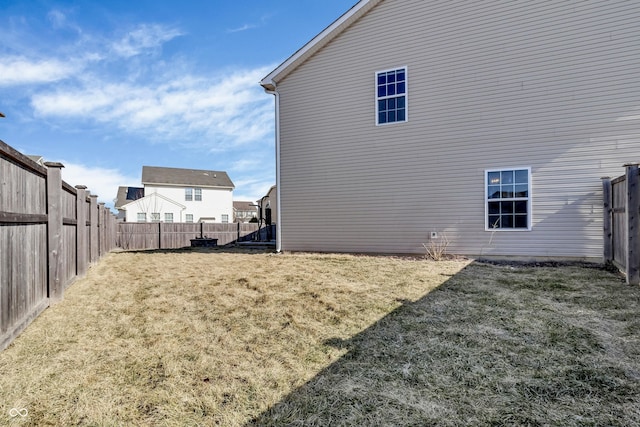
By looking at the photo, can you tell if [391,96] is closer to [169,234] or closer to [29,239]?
[29,239]

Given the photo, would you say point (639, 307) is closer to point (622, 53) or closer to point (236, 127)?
point (622, 53)

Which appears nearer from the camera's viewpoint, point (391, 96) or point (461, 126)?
point (461, 126)

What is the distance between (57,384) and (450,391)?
2837 millimetres

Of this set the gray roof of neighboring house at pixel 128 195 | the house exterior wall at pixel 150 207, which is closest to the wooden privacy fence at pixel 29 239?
the house exterior wall at pixel 150 207

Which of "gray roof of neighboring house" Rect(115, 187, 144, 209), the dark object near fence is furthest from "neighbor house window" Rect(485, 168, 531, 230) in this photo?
"gray roof of neighboring house" Rect(115, 187, 144, 209)

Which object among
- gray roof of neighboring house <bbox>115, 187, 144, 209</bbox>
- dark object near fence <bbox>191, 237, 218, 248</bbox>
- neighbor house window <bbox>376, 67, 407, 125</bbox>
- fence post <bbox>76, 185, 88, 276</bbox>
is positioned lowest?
dark object near fence <bbox>191, 237, 218, 248</bbox>

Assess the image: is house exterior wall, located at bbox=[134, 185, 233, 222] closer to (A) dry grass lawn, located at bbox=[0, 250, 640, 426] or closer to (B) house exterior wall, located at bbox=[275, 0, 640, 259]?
(B) house exterior wall, located at bbox=[275, 0, 640, 259]

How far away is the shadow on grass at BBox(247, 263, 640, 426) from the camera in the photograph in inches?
85.4

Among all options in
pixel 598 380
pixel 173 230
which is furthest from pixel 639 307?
pixel 173 230

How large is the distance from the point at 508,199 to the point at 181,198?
93.1ft

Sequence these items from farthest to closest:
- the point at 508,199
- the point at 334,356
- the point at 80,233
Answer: the point at 508,199 < the point at 80,233 < the point at 334,356

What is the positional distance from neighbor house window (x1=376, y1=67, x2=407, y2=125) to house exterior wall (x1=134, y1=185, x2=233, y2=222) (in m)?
25.0

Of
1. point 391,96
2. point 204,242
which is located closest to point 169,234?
point 204,242

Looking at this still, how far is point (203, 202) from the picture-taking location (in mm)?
31750
